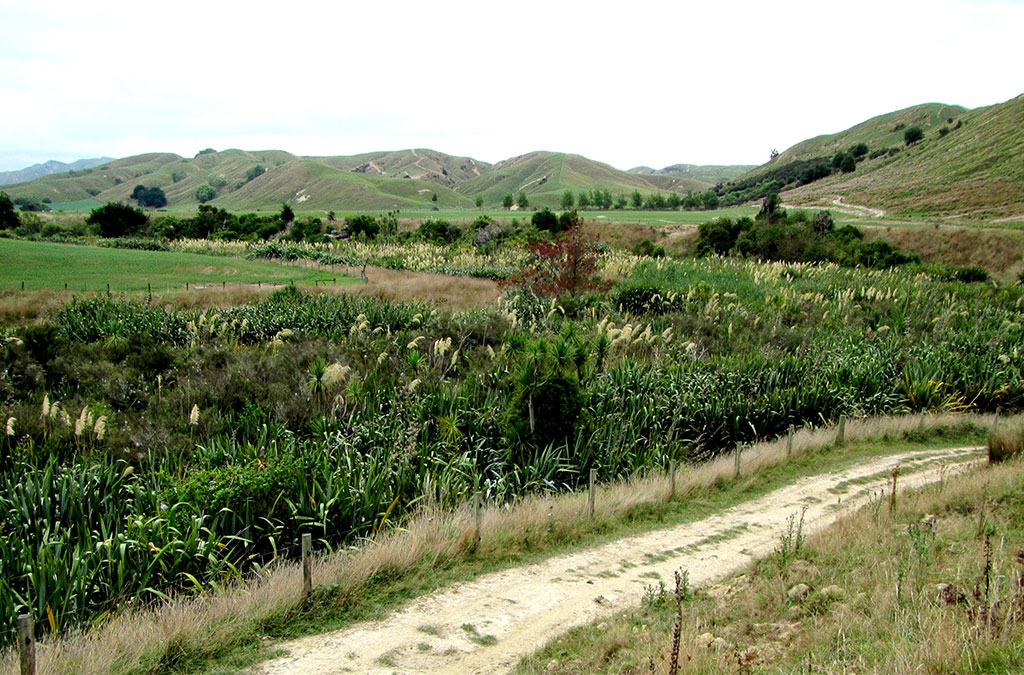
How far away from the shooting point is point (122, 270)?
120 ft

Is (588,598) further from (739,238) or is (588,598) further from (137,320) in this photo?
(739,238)

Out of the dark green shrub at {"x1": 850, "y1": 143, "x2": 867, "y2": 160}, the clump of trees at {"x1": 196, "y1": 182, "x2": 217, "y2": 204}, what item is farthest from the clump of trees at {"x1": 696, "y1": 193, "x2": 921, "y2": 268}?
the clump of trees at {"x1": 196, "y1": 182, "x2": 217, "y2": 204}

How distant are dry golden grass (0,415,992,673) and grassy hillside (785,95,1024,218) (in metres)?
63.3

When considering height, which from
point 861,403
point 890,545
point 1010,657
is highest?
point 1010,657

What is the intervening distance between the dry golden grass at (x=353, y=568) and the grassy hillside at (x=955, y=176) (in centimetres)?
6326

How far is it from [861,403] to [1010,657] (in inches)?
522

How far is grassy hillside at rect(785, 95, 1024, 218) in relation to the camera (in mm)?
62438

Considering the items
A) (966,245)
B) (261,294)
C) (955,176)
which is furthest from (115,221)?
(955,176)

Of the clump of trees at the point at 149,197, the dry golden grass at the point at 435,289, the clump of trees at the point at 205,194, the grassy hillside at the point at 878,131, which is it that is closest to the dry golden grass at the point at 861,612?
the dry golden grass at the point at 435,289

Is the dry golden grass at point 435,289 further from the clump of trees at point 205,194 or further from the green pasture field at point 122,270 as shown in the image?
the clump of trees at point 205,194

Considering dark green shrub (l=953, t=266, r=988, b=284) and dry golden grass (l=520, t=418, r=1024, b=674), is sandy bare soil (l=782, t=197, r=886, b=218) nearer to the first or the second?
dark green shrub (l=953, t=266, r=988, b=284)

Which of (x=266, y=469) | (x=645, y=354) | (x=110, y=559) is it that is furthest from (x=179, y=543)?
(x=645, y=354)

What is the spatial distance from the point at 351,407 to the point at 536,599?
6.57 metres

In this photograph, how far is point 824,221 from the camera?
169 feet
